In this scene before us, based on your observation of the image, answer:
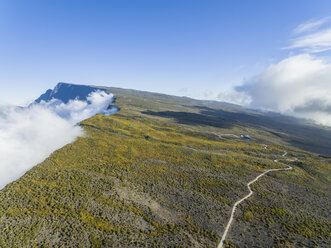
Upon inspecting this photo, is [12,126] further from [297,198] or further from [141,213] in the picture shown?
[297,198]

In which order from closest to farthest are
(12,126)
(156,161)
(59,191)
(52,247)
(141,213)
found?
(52,247), (141,213), (59,191), (156,161), (12,126)

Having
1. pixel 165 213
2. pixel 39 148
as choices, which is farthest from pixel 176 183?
pixel 39 148

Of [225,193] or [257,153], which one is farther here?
[257,153]

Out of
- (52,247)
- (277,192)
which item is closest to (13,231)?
(52,247)

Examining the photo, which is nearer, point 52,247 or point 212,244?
point 52,247

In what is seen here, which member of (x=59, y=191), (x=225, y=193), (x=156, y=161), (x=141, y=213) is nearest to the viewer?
(x=141, y=213)

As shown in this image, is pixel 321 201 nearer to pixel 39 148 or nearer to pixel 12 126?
pixel 39 148

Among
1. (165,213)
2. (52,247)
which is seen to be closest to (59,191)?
(52,247)

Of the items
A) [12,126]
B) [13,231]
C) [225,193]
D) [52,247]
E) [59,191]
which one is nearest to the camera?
[52,247]
